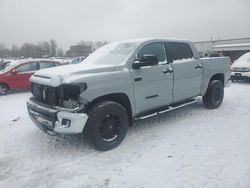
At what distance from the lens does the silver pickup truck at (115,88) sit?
A: 13.8 feet

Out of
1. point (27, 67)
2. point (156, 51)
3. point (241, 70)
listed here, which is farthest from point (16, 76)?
point (241, 70)

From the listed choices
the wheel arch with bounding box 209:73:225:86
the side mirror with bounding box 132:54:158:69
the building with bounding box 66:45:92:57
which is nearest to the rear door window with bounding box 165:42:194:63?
the side mirror with bounding box 132:54:158:69

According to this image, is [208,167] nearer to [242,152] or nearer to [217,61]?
[242,152]

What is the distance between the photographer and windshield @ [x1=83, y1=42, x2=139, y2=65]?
16.9 feet

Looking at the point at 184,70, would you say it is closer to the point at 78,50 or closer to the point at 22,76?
the point at 22,76

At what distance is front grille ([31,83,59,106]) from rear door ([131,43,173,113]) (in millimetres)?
1466

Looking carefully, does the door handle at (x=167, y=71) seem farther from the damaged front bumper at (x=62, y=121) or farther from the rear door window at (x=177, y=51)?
the damaged front bumper at (x=62, y=121)

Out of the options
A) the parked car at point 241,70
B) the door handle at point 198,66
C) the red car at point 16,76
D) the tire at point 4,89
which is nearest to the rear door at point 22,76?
the red car at point 16,76

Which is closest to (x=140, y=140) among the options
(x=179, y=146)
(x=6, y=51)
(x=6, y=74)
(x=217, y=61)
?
(x=179, y=146)

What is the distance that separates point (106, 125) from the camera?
457 cm

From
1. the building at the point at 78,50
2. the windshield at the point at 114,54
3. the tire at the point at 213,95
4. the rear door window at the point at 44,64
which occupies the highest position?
the building at the point at 78,50

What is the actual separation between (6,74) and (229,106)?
8.82 m

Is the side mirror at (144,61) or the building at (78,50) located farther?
the building at (78,50)

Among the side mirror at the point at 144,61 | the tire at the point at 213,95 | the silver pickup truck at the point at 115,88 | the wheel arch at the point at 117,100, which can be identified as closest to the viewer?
the silver pickup truck at the point at 115,88
